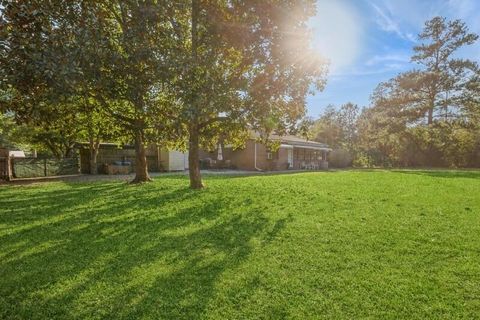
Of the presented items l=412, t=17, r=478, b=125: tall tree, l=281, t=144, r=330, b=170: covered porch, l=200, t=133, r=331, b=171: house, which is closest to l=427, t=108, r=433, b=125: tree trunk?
l=412, t=17, r=478, b=125: tall tree

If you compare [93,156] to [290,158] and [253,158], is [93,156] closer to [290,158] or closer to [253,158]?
[253,158]

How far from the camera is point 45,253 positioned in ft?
16.6

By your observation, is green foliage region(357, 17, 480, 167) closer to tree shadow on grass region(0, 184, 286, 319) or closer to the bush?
the bush

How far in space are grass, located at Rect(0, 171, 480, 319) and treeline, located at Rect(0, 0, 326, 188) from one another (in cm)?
227

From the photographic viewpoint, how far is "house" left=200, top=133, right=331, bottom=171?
90.4 ft

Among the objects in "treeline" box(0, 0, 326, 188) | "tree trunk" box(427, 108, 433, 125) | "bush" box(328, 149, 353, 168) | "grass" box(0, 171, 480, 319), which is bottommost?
"grass" box(0, 171, 480, 319)

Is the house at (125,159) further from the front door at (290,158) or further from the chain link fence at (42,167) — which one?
the front door at (290,158)

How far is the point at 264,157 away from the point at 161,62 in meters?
22.8

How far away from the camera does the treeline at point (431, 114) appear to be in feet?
105

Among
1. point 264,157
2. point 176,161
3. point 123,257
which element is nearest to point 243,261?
point 123,257

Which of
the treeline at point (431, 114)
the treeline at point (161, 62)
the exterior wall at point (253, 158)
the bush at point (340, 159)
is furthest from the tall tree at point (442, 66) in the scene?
the treeline at point (161, 62)

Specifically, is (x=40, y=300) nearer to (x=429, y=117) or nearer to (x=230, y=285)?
(x=230, y=285)

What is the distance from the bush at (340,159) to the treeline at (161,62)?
27.4 meters

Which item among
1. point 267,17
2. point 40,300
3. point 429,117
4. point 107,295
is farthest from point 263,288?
point 429,117
